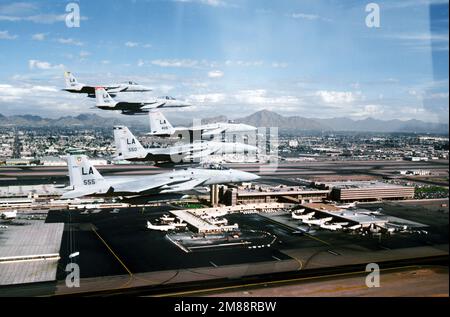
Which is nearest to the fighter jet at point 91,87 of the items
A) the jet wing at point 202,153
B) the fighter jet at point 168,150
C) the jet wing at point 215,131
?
the fighter jet at point 168,150

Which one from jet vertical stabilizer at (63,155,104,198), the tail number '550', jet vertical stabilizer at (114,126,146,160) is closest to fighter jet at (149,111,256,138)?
jet vertical stabilizer at (114,126,146,160)

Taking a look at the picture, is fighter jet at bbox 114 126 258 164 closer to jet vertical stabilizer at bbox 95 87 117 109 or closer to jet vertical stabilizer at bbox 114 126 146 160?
jet vertical stabilizer at bbox 114 126 146 160

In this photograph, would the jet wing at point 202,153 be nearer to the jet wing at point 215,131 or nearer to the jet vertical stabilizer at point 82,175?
the jet wing at point 215,131

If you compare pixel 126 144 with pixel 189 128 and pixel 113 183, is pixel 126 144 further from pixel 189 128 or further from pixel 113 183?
pixel 189 128

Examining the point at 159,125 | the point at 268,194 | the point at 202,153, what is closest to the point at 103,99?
the point at 159,125
